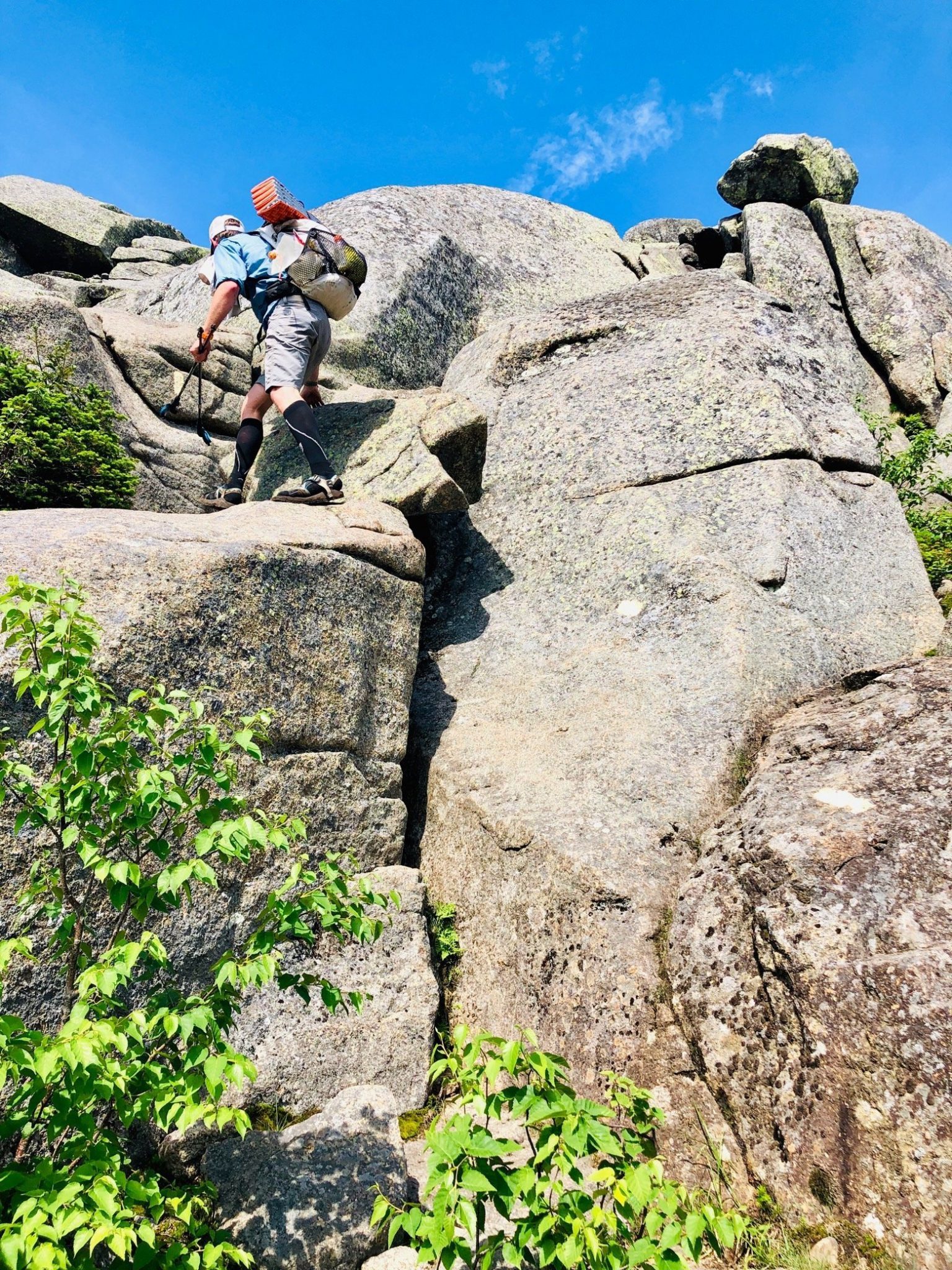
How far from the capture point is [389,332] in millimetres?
17609

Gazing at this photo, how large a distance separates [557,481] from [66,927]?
915 cm

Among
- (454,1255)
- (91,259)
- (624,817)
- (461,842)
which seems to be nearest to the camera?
(454,1255)

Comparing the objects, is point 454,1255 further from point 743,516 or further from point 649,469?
point 649,469

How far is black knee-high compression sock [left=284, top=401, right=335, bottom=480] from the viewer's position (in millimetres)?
10234

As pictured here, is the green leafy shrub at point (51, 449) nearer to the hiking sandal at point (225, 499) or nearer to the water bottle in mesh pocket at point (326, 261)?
the hiking sandal at point (225, 499)

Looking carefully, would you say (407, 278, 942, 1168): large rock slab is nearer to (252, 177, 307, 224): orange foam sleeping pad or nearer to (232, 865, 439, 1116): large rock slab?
(232, 865, 439, 1116): large rock slab

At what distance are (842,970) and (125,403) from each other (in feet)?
40.7

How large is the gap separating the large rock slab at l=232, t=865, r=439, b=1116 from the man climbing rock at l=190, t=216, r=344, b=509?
553 centimetres

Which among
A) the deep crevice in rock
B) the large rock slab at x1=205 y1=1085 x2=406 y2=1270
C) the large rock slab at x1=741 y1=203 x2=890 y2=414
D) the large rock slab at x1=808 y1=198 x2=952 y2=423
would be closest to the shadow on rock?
the large rock slab at x1=205 y1=1085 x2=406 y2=1270

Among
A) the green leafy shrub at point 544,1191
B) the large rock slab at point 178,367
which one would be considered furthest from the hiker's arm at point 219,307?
the green leafy shrub at point 544,1191

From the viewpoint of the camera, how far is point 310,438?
1026 centimetres

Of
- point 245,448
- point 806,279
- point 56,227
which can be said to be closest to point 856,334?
point 806,279

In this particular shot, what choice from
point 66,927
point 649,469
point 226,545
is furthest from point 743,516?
point 66,927

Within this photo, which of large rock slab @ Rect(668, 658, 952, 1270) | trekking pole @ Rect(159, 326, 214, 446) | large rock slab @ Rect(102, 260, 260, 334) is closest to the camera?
large rock slab @ Rect(668, 658, 952, 1270)
